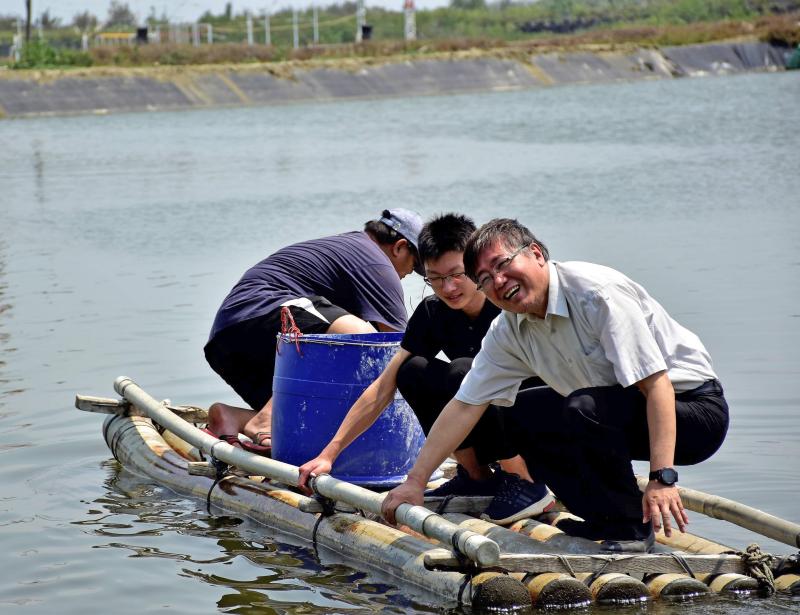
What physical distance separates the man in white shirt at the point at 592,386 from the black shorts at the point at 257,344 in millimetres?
1619

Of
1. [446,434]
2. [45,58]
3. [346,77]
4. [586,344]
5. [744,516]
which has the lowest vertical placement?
[744,516]

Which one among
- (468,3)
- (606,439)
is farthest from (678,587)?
(468,3)

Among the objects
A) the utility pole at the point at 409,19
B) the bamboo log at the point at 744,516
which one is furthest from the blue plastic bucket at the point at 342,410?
the utility pole at the point at 409,19

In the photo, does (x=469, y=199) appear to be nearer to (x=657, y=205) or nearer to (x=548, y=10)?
(x=657, y=205)

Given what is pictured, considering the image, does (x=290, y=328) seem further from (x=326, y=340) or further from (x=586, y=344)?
(x=586, y=344)

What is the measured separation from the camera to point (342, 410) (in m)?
6.16

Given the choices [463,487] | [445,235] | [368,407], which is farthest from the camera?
[463,487]

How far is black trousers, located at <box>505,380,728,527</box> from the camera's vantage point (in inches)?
190

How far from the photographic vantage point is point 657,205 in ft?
62.4

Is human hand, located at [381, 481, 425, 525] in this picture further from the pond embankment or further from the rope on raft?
the pond embankment

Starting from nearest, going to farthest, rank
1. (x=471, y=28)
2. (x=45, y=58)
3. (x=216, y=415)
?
(x=216, y=415), (x=45, y=58), (x=471, y=28)

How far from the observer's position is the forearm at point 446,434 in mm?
5117

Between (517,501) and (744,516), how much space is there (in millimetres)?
919

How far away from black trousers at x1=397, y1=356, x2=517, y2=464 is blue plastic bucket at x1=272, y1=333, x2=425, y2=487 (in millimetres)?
417
